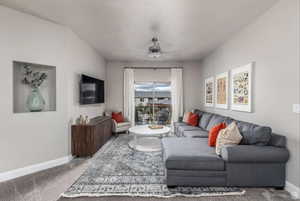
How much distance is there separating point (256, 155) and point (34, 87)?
3885 millimetres

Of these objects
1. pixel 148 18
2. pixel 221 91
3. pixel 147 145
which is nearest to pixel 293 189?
pixel 221 91

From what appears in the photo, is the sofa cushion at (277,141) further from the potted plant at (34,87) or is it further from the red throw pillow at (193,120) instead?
the potted plant at (34,87)

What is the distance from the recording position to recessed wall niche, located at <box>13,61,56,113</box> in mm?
2797

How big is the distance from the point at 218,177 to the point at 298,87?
157cm

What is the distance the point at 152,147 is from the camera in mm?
3979

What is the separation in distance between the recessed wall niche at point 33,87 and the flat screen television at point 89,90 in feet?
2.19

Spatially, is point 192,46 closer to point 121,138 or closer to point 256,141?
point 256,141

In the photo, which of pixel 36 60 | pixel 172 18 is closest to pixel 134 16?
pixel 172 18

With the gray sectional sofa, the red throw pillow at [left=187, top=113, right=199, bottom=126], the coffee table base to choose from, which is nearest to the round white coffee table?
the coffee table base

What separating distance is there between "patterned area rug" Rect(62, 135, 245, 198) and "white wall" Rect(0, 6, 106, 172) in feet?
3.13

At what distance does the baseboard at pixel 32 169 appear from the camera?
2420mm

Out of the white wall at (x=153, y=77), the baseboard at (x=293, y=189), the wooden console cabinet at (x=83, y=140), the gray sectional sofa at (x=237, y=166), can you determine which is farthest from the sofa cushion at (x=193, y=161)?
the white wall at (x=153, y=77)

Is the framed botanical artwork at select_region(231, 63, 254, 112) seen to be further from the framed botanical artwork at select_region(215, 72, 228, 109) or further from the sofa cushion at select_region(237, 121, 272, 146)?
the sofa cushion at select_region(237, 121, 272, 146)

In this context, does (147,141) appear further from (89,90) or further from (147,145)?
(89,90)
